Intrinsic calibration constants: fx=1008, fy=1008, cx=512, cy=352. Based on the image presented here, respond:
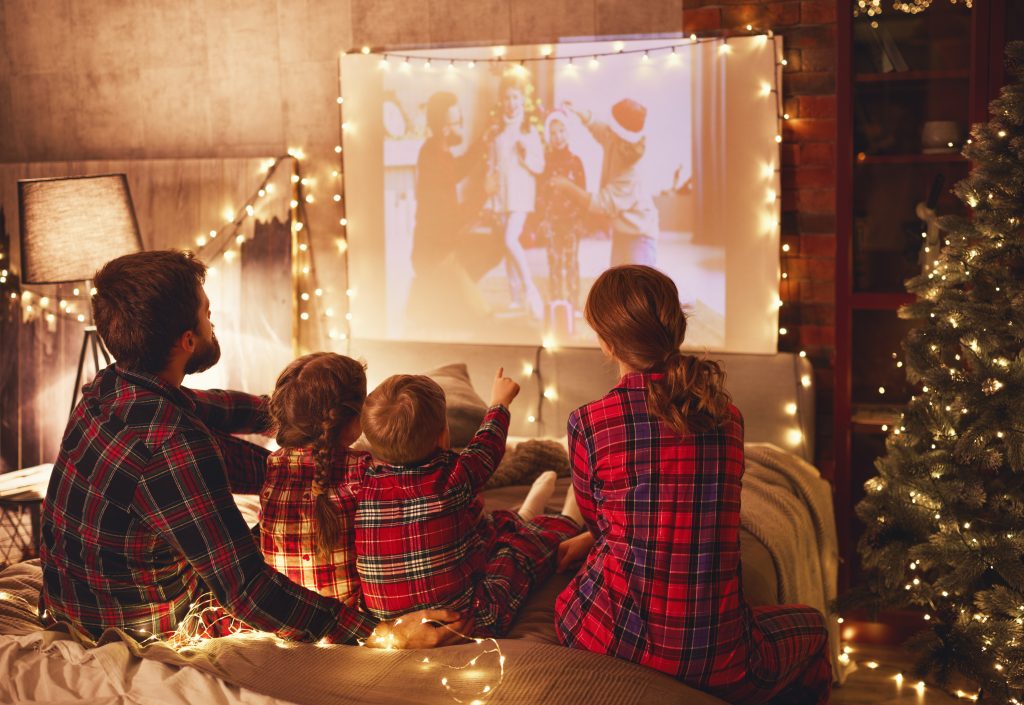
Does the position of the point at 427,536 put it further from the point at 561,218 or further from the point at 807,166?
the point at 807,166

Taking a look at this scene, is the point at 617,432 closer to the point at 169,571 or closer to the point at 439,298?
the point at 169,571

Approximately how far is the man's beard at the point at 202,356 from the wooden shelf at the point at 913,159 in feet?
7.81

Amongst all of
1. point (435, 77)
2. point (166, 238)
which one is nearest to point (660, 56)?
point (435, 77)

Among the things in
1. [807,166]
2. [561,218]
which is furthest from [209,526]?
[807,166]

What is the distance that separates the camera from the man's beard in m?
2.07

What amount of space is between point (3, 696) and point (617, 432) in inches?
47.3

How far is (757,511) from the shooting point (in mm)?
2891

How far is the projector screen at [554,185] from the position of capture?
371cm

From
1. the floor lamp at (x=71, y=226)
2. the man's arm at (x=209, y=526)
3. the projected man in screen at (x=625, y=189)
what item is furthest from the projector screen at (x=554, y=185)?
the man's arm at (x=209, y=526)

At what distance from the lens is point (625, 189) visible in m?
3.85

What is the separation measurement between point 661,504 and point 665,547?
80mm

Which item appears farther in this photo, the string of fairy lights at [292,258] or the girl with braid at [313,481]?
the string of fairy lights at [292,258]

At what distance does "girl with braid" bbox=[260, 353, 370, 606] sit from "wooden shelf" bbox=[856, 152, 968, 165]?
86.1 inches

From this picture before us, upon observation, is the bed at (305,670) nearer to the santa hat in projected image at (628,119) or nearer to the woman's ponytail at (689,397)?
the woman's ponytail at (689,397)
